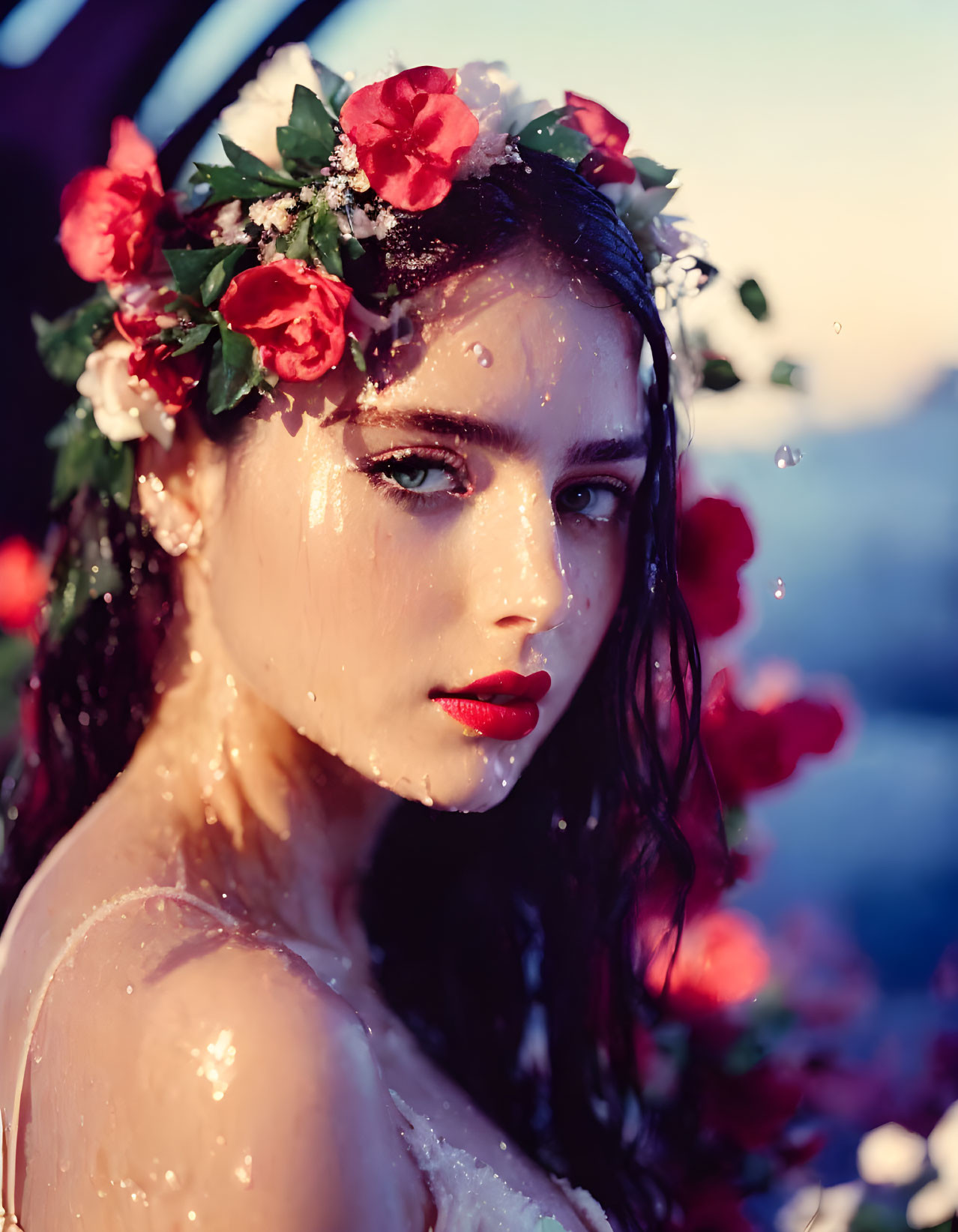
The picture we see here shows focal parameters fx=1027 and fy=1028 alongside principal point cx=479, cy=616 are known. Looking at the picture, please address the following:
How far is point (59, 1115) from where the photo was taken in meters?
0.84

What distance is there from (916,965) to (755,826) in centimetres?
65

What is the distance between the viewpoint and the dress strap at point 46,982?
0.89 meters

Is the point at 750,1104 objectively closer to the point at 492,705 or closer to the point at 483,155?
the point at 492,705

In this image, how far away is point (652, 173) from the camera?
1083mm

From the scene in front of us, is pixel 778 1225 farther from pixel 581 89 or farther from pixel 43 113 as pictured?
pixel 43 113

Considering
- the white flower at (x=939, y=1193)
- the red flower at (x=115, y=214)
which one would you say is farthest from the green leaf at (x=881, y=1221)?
the red flower at (x=115, y=214)

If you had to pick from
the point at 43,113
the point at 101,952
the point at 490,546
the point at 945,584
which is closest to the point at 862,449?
the point at 945,584

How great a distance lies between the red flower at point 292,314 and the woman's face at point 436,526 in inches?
1.5

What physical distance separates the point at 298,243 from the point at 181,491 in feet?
0.92

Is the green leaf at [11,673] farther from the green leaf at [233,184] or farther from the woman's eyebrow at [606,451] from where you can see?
the woman's eyebrow at [606,451]

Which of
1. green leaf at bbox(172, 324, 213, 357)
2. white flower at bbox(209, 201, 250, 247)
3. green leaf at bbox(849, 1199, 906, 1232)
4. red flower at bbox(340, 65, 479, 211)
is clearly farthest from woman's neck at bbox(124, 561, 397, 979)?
green leaf at bbox(849, 1199, 906, 1232)

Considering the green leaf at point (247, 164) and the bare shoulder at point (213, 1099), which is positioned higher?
the green leaf at point (247, 164)

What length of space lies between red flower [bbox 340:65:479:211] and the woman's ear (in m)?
0.31

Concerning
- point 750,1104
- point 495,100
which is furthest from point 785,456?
point 750,1104
